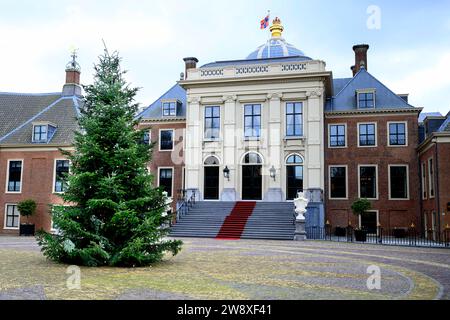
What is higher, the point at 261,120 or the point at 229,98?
the point at 229,98

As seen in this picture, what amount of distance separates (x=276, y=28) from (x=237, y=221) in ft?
69.1

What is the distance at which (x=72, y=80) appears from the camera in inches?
1464

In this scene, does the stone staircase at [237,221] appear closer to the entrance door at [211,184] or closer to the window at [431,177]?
the entrance door at [211,184]

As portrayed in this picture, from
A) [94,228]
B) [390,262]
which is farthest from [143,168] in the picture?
[390,262]

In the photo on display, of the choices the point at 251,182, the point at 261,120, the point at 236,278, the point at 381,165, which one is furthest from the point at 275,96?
the point at 236,278

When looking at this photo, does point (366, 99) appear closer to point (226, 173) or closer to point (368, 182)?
point (368, 182)

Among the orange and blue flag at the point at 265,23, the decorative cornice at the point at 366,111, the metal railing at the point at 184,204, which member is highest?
the orange and blue flag at the point at 265,23

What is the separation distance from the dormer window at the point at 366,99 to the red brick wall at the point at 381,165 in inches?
35.0

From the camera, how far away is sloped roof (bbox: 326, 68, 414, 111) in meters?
33.0

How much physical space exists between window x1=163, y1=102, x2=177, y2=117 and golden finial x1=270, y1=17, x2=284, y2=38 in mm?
11830

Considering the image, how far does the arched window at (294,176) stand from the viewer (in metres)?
31.0

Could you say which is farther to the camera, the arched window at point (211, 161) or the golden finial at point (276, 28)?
the golden finial at point (276, 28)

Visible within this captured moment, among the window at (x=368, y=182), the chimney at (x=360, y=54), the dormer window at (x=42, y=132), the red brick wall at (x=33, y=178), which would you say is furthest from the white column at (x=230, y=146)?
the dormer window at (x=42, y=132)

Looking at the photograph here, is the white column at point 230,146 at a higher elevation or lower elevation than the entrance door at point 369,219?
higher
